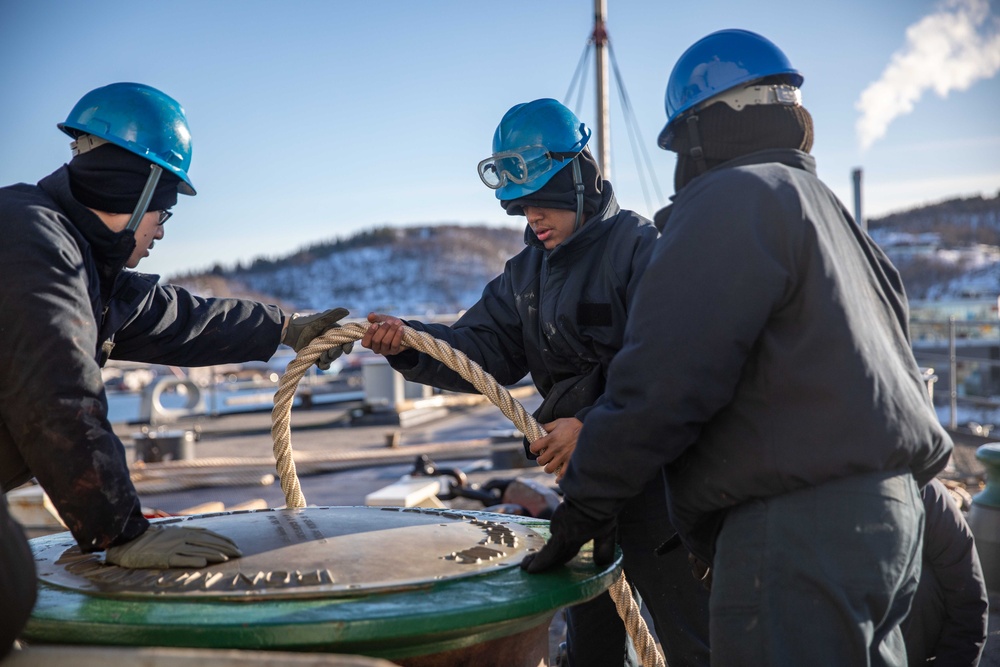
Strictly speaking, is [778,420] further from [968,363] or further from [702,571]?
[968,363]

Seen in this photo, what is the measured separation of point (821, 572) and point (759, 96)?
1.17 meters

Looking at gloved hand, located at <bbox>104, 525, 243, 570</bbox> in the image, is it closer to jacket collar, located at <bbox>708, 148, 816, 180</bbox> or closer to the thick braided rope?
the thick braided rope

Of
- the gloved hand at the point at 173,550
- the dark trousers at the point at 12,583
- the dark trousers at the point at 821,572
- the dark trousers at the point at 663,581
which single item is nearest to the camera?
the dark trousers at the point at 12,583

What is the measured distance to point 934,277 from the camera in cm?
11600

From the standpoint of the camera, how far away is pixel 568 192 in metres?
3.06

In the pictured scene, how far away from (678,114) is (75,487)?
1742 mm

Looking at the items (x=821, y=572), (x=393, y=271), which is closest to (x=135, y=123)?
(x=821, y=572)

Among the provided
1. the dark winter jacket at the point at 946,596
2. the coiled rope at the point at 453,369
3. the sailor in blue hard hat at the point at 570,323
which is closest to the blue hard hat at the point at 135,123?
the coiled rope at the point at 453,369

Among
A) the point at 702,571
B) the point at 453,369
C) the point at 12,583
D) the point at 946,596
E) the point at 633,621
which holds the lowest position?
the point at 946,596

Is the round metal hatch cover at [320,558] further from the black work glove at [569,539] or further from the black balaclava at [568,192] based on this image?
the black balaclava at [568,192]

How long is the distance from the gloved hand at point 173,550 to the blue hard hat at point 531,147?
1485mm

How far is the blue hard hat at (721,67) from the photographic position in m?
2.24

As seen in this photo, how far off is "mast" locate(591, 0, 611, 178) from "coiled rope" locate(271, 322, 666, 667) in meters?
9.15

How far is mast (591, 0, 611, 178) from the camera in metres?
12.0
